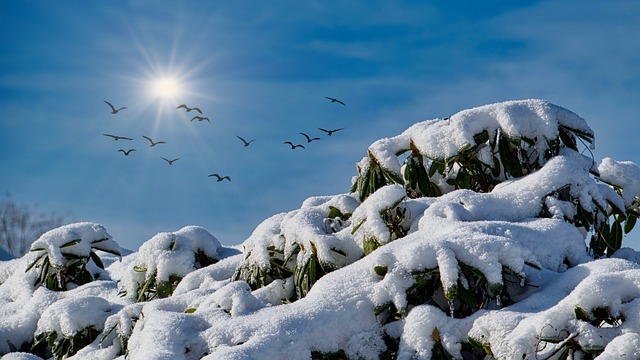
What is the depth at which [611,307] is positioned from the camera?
2.21 meters

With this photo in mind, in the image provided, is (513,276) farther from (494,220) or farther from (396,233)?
(396,233)

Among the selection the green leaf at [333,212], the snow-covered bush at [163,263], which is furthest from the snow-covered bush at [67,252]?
the green leaf at [333,212]

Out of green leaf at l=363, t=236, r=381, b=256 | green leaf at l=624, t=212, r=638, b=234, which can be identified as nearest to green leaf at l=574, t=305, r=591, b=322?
green leaf at l=363, t=236, r=381, b=256

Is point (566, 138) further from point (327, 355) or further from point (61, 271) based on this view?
point (61, 271)

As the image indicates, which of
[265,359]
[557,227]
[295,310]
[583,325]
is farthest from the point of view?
[557,227]

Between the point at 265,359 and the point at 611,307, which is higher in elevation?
the point at 265,359

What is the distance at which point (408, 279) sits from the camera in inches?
102

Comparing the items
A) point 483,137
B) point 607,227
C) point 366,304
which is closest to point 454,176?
point 483,137

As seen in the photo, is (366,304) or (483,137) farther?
(483,137)

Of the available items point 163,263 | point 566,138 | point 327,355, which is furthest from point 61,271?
point 566,138

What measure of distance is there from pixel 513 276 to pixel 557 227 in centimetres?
44

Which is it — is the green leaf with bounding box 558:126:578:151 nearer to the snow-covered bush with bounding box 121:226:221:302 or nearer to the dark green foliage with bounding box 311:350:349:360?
the dark green foliage with bounding box 311:350:349:360

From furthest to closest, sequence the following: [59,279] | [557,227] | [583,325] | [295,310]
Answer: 1. [59,279]
2. [557,227]
3. [295,310]
4. [583,325]

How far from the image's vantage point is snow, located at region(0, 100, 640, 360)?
2.33 m
